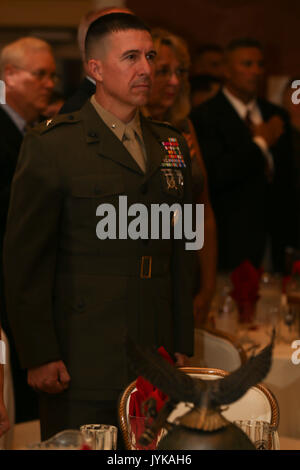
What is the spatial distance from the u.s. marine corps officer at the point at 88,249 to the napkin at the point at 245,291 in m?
0.91

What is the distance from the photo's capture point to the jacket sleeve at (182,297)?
2.30 metres

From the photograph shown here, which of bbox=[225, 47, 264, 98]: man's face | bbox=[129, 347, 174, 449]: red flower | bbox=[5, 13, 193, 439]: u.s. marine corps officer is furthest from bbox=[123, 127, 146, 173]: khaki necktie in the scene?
bbox=[225, 47, 264, 98]: man's face

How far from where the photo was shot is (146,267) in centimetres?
216

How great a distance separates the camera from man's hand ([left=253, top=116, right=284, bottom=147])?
4.22 meters

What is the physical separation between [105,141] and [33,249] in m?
0.34

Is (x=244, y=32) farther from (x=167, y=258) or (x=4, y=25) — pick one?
(x=167, y=258)

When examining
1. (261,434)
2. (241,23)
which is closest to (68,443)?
(261,434)

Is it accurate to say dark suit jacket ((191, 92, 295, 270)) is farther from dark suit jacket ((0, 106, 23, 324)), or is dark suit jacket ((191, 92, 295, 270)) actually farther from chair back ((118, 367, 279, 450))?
chair back ((118, 367, 279, 450))

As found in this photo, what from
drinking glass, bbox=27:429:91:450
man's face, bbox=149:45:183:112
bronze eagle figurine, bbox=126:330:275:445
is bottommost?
drinking glass, bbox=27:429:91:450

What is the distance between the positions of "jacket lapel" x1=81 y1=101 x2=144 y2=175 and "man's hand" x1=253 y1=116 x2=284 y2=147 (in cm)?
218

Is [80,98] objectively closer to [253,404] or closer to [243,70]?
[253,404]

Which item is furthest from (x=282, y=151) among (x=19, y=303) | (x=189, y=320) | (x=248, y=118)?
(x=19, y=303)

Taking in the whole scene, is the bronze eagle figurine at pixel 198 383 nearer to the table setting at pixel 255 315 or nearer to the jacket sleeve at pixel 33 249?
the jacket sleeve at pixel 33 249

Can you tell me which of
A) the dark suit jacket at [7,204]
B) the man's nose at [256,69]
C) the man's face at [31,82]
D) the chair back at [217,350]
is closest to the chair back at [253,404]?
the chair back at [217,350]
